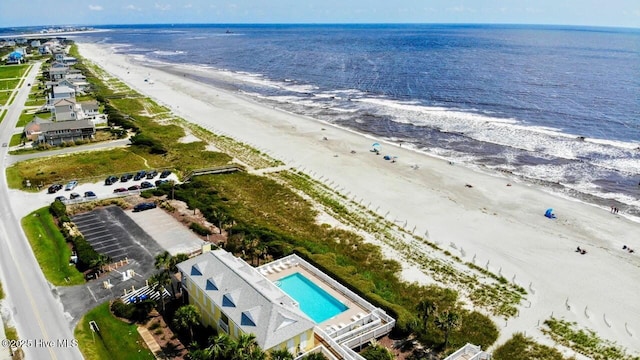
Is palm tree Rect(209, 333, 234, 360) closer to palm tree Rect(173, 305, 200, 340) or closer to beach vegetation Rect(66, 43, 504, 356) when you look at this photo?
palm tree Rect(173, 305, 200, 340)

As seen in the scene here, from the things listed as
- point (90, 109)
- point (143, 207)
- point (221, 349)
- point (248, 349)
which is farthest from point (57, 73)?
point (248, 349)

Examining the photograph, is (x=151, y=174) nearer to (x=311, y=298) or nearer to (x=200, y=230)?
(x=200, y=230)

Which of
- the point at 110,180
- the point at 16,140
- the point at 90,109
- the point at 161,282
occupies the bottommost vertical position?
the point at 110,180

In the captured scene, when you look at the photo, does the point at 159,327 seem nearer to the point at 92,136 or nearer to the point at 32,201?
the point at 32,201

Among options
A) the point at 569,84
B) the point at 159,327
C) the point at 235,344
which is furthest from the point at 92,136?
the point at 569,84

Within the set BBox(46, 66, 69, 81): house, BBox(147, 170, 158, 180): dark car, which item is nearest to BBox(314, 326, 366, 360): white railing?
BBox(147, 170, 158, 180): dark car
